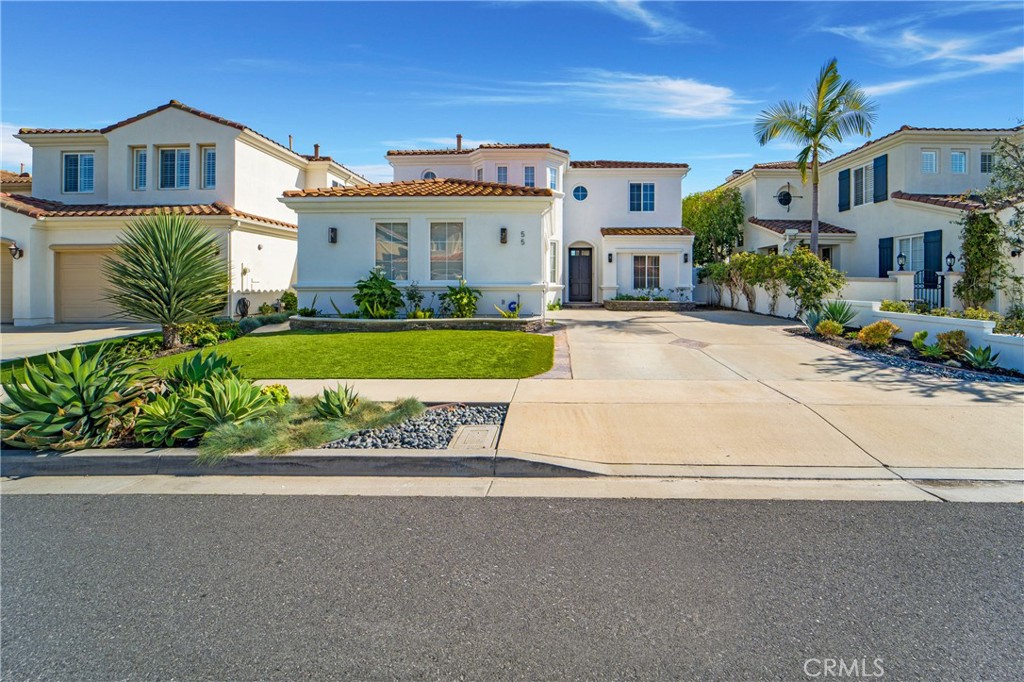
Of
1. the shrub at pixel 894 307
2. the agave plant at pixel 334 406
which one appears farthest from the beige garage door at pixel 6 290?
the shrub at pixel 894 307

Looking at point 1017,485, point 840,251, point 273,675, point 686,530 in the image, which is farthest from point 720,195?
point 273,675

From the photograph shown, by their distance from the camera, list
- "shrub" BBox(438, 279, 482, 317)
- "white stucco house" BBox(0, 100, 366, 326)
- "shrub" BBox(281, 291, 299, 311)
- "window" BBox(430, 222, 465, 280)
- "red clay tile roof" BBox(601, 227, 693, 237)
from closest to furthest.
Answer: "shrub" BBox(438, 279, 482, 317)
"window" BBox(430, 222, 465, 280)
"white stucco house" BBox(0, 100, 366, 326)
"shrub" BBox(281, 291, 299, 311)
"red clay tile roof" BBox(601, 227, 693, 237)

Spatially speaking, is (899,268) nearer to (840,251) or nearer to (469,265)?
(840,251)

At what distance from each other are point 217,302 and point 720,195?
80.0 feet

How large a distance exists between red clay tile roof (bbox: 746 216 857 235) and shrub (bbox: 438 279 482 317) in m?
15.4

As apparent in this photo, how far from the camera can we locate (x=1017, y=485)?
567cm

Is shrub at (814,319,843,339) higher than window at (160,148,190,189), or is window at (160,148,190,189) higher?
window at (160,148,190,189)

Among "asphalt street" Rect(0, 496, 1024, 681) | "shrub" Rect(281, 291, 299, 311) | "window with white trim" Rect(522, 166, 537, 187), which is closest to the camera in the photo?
"asphalt street" Rect(0, 496, 1024, 681)

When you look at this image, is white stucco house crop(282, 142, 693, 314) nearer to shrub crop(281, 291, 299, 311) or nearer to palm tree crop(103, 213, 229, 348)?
palm tree crop(103, 213, 229, 348)

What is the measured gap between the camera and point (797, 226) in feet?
86.9

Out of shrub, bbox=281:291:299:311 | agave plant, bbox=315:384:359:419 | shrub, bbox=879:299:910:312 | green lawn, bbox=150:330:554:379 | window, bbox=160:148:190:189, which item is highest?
window, bbox=160:148:190:189

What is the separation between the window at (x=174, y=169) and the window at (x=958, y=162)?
27.5 metres

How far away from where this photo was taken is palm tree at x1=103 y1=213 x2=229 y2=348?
43.0 ft

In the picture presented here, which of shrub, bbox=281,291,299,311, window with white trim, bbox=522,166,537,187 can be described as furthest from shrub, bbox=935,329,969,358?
shrub, bbox=281,291,299,311
